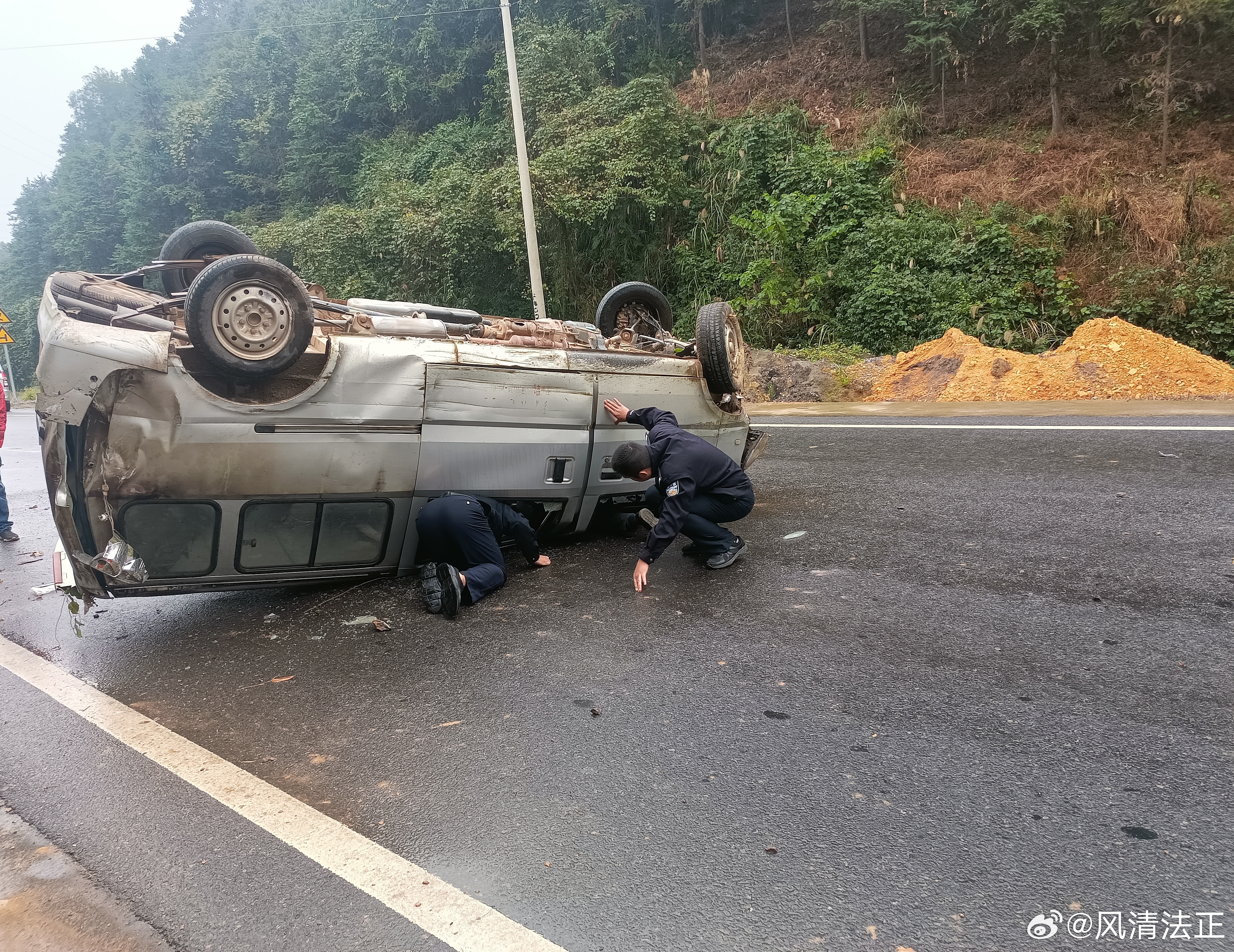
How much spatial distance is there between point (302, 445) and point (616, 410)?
2026 mm

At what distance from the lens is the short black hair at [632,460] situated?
16.8 feet

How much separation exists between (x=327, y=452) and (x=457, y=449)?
773mm

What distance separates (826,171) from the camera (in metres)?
17.4

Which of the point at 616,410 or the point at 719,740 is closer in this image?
the point at 719,740

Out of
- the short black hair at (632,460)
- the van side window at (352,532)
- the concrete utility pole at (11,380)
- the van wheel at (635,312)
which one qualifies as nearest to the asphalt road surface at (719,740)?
the van side window at (352,532)

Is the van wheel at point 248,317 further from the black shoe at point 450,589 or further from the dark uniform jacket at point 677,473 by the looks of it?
the dark uniform jacket at point 677,473

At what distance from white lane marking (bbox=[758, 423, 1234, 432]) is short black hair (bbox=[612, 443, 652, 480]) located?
5.25m

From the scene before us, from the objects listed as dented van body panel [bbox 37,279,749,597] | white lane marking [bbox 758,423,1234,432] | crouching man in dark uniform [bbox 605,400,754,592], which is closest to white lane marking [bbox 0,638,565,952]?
dented van body panel [bbox 37,279,749,597]

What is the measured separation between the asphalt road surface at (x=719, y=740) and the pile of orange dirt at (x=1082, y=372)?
561 centimetres

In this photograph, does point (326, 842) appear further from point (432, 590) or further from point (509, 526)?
point (509, 526)

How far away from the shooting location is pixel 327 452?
4543 mm

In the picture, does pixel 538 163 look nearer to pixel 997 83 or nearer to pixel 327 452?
pixel 997 83

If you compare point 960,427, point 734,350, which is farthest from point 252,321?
point 960,427

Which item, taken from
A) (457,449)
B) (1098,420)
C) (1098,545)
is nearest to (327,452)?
(457,449)
